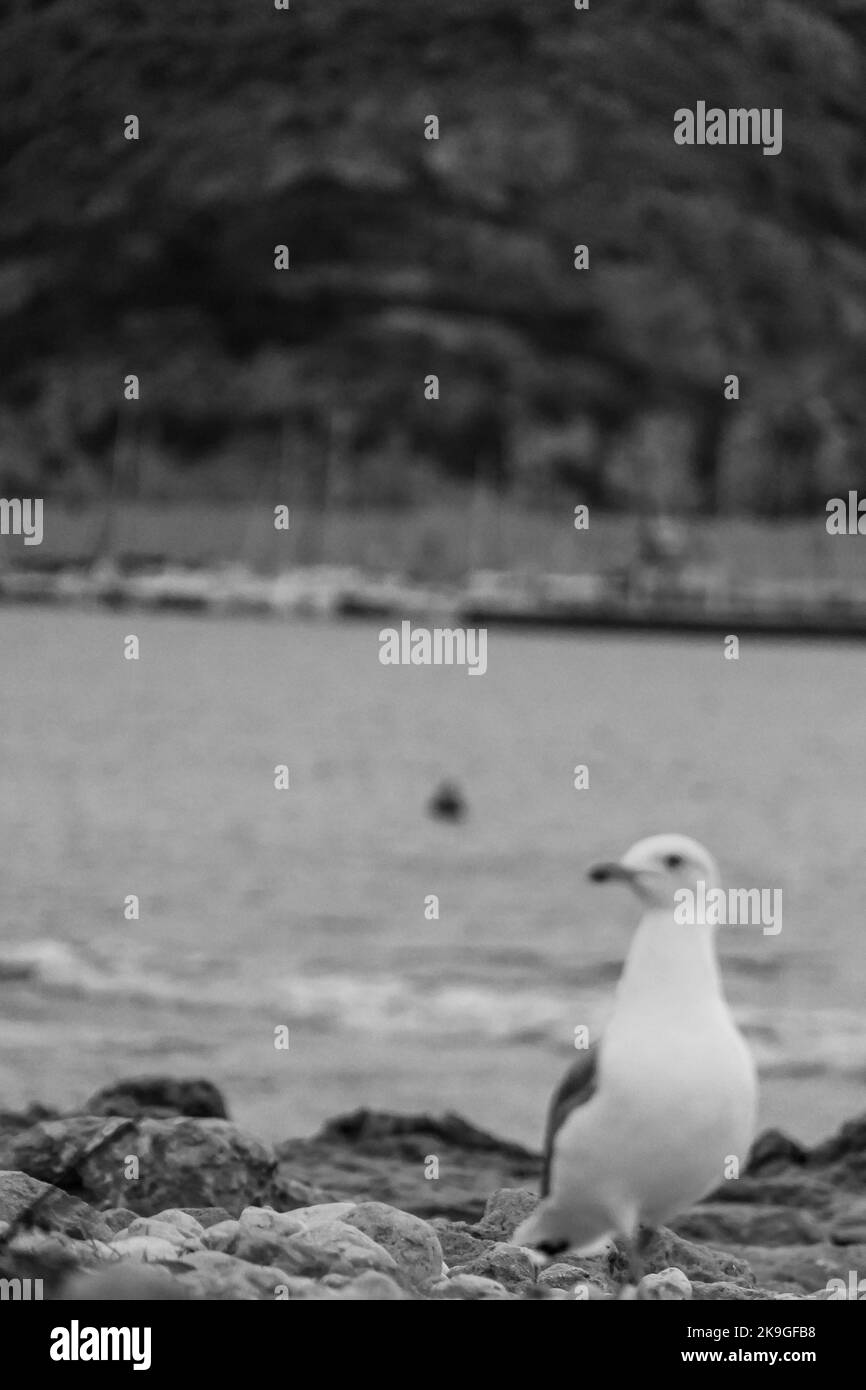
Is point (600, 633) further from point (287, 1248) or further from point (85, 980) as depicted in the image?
point (287, 1248)

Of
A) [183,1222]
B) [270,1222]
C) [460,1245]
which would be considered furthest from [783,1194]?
[270,1222]

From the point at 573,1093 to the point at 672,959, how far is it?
1.86 feet

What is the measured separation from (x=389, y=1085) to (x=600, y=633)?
14013 centimetres

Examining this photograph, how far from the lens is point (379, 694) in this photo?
309 ft

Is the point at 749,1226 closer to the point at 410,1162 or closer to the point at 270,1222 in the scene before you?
the point at 410,1162

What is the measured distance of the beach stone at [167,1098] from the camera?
427 inches

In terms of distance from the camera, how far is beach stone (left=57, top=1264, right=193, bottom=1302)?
14.4 feet

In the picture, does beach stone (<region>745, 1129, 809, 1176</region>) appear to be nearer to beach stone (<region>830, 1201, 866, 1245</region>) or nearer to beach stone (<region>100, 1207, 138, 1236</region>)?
beach stone (<region>830, 1201, 866, 1245</region>)

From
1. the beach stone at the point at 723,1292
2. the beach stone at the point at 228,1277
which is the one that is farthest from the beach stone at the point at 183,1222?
the beach stone at the point at 723,1292

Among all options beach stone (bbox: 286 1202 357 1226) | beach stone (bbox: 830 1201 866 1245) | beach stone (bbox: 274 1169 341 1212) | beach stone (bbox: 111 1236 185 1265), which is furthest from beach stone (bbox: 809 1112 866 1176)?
beach stone (bbox: 111 1236 185 1265)

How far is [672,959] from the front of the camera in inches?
201

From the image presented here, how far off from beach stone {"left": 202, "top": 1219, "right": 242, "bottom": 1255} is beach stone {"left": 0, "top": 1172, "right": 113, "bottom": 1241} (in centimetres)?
33

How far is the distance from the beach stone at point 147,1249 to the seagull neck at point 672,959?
5.08ft

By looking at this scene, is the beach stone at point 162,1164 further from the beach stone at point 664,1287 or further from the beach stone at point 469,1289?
the beach stone at point 664,1287
